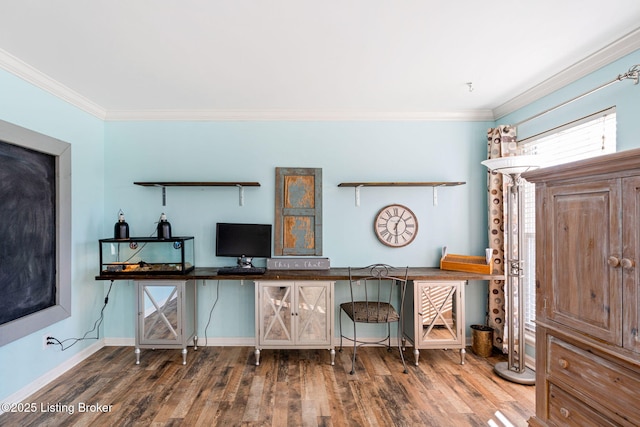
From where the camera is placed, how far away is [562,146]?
271 centimetres

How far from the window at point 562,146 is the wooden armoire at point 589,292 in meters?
0.92

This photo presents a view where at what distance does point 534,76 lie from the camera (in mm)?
2689

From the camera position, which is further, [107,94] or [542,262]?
[107,94]

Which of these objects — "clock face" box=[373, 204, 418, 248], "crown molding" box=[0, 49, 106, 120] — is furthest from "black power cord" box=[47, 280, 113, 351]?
"clock face" box=[373, 204, 418, 248]

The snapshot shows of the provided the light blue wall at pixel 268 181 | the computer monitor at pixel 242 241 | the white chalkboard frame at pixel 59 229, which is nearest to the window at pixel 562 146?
the light blue wall at pixel 268 181

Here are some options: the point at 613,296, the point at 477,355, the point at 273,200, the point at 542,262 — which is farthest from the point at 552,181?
the point at 273,200

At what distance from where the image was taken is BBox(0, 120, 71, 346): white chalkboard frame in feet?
8.32

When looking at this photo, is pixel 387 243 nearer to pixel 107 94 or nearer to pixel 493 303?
pixel 493 303

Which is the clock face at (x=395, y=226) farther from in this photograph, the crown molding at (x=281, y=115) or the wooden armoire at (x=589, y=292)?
the wooden armoire at (x=589, y=292)

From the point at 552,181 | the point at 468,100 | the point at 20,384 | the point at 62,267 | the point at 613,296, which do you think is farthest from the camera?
the point at 468,100

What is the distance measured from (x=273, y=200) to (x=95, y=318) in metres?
2.22

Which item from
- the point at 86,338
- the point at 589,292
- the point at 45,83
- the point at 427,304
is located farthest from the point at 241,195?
the point at 589,292

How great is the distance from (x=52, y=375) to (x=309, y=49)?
11.2ft

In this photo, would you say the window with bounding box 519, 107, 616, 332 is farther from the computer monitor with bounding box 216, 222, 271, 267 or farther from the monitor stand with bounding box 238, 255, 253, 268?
the monitor stand with bounding box 238, 255, 253, 268
